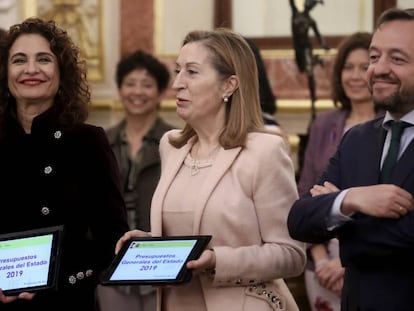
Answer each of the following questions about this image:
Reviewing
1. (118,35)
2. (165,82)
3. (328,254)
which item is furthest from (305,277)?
(118,35)

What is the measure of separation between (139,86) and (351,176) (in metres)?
2.65

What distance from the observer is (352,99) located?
503 cm

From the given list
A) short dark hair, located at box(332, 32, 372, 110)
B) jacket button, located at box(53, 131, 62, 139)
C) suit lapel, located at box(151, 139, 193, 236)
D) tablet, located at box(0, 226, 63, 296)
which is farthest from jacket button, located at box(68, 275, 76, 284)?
short dark hair, located at box(332, 32, 372, 110)

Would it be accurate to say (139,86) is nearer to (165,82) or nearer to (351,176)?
(165,82)

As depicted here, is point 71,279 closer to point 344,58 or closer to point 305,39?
point 344,58

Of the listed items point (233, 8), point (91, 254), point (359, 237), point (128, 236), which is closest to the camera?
point (359, 237)

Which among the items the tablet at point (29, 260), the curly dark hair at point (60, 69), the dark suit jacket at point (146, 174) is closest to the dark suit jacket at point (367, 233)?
the tablet at point (29, 260)

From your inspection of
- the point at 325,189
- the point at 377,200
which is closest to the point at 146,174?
the point at 325,189

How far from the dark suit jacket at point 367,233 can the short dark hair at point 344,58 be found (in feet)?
6.27

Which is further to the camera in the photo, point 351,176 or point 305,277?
point 305,277

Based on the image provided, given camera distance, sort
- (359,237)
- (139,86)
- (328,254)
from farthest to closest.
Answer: (139,86), (328,254), (359,237)

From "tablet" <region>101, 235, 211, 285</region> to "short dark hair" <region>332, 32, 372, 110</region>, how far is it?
2.03m

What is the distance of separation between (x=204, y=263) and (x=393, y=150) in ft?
2.20

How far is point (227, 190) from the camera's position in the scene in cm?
341
